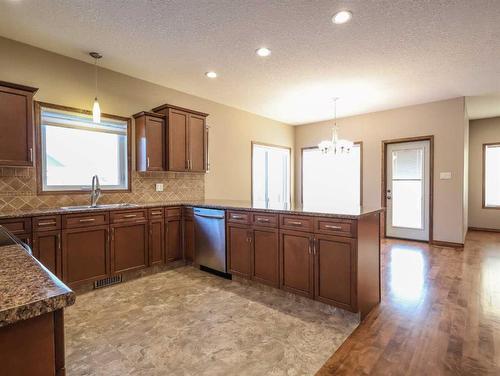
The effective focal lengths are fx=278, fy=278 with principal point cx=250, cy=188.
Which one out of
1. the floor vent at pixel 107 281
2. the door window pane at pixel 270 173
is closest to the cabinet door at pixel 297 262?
the floor vent at pixel 107 281

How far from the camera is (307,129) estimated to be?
22.8 feet

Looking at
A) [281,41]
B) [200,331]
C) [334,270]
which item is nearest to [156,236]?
[200,331]

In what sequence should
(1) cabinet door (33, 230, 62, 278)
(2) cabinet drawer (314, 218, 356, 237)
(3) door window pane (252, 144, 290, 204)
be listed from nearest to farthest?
(2) cabinet drawer (314, 218, 356, 237)
(1) cabinet door (33, 230, 62, 278)
(3) door window pane (252, 144, 290, 204)

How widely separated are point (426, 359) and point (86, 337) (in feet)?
7.97

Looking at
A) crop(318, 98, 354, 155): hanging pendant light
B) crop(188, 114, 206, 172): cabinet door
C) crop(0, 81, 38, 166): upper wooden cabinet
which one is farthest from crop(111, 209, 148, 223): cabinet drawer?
crop(318, 98, 354, 155): hanging pendant light

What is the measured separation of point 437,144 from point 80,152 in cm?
586

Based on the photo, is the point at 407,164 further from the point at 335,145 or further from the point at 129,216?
the point at 129,216

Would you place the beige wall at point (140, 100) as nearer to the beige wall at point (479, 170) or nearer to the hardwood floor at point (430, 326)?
the hardwood floor at point (430, 326)

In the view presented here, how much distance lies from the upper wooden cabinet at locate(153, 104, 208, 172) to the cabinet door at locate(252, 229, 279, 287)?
1.73 meters

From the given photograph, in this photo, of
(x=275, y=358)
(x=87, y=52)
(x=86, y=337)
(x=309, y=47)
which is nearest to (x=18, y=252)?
(x=86, y=337)

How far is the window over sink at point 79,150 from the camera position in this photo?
3246mm

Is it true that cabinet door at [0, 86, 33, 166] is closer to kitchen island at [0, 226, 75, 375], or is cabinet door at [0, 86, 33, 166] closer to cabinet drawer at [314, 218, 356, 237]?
kitchen island at [0, 226, 75, 375]

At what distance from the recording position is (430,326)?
226 centimetres

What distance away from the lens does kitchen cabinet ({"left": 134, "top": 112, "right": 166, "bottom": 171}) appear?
12.4 ft
